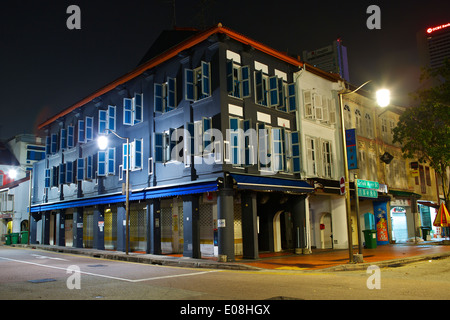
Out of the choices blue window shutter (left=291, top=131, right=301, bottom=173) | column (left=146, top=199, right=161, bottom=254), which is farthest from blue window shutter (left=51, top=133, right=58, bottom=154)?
blue window shutter (left=291, top=131, right=301, bottom=173)

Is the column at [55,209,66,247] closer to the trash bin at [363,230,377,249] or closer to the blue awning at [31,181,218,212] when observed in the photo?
the blue awning at [31,181,218,212]

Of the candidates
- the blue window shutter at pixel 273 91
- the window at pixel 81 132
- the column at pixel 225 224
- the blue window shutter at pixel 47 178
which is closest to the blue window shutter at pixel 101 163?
the window at pixel 81 132

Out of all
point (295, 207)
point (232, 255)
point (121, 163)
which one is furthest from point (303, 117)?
point (121, 163)

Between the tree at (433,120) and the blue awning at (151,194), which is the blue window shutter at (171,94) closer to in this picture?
the blue awning at (151,194)

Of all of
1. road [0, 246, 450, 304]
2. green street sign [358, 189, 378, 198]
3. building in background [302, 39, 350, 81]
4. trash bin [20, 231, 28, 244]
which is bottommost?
road [0, 246, 450, 304]

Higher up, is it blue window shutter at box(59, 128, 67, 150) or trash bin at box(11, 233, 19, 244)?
blue window shutter at box(59, 128, 67, 150)

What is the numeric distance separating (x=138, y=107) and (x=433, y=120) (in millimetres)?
19527

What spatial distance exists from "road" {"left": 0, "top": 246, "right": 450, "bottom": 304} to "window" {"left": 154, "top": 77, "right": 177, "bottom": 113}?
10073 millimetres

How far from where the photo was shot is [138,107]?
23594 millimetres

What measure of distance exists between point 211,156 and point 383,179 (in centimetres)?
1727

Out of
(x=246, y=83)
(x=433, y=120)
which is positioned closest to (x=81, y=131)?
(x=246, y=83)

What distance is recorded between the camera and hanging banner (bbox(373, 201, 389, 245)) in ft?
91.8

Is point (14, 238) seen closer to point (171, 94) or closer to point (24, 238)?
point (24, 238)

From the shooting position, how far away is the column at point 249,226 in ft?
60.3
